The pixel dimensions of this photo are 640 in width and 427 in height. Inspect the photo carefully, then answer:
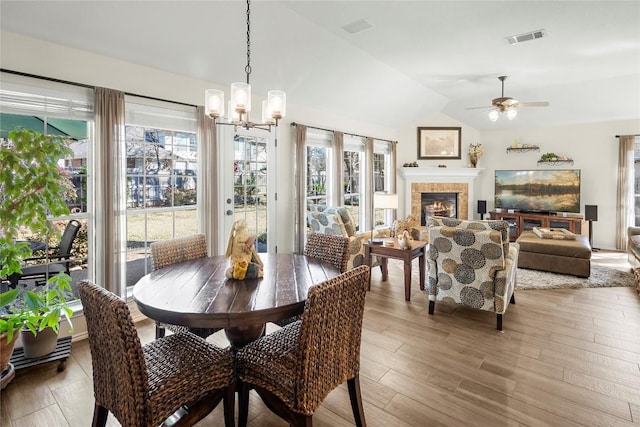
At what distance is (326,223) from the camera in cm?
477

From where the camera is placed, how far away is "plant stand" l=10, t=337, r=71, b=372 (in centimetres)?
250

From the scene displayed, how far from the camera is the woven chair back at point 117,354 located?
134 centimetres

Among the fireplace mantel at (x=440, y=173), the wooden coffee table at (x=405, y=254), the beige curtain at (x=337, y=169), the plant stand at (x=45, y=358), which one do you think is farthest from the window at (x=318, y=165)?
the plant stand at (x=45, y=358)

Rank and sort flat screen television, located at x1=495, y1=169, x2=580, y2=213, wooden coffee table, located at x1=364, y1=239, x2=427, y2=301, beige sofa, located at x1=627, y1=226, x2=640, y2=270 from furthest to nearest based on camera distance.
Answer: flat screen television, located at x1=495, y1=169, x2=580, y2=213
beige sofa, located at x1=627, y1=226, x2=640, y2=270
wooden coffee table, located at x1=364, y1=239, x2=427, y2=301

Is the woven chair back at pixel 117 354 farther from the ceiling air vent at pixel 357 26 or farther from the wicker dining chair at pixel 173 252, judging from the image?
the ceiling air vent at pixel 357 26

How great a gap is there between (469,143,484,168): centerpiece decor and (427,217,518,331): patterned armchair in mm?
4777

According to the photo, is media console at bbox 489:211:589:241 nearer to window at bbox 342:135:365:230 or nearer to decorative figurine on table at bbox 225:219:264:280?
window at bbox 342:135:365:230

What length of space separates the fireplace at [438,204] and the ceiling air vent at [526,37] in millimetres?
4102

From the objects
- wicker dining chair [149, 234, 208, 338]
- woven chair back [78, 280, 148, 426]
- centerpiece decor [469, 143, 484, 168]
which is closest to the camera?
woven chair back [78, 280, 148, 426]

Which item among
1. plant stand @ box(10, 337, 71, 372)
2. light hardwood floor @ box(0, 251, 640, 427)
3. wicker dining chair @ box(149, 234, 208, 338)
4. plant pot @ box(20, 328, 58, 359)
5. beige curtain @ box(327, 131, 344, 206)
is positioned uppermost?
beige curtain @ box(327, 131, 344, 206)

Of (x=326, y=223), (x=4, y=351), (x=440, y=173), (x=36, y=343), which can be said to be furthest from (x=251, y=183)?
(x=440, y=173)

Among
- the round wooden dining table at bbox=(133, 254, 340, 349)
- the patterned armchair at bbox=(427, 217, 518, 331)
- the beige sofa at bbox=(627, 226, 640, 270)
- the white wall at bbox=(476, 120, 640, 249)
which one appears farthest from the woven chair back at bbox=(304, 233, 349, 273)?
the white wall at bbox=(476, 120, 640, 249)

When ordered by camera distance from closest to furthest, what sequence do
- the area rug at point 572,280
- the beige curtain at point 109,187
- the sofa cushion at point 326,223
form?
1. the beige curtain at point 109,187
2. the area rug at point 572,280
3. the sofa cushion at point 326,223

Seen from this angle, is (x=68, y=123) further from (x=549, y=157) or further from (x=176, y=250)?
(x=549, y=157)
